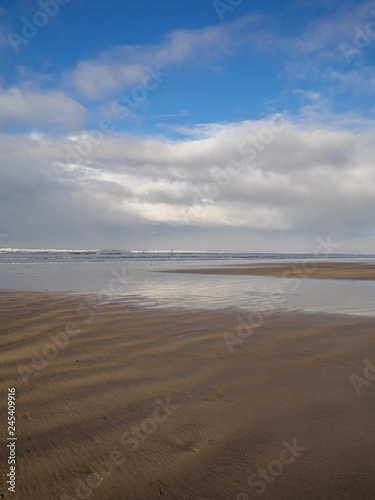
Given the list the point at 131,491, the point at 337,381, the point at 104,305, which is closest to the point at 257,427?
the point at 131,491

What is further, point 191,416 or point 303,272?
point 303,272

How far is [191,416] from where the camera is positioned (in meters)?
3.80

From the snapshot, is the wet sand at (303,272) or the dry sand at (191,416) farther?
the wet sand at (303,272)

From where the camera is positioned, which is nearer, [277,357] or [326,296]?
[277,357]

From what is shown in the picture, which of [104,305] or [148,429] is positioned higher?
[104,305]

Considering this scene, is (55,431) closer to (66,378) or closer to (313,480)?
(66,378)

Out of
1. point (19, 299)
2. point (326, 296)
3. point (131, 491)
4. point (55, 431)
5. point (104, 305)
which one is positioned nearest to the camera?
point (131, 491)

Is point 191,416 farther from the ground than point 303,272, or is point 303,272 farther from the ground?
point 303,272

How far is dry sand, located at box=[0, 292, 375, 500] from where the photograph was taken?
2.80 m

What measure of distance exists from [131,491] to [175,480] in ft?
1.13

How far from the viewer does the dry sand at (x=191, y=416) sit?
2797mm

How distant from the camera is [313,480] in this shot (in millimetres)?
2826

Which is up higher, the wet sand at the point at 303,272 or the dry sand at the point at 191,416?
the wet sand at the point at 303,272

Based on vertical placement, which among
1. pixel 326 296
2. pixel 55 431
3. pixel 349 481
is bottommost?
pixel 349 481
